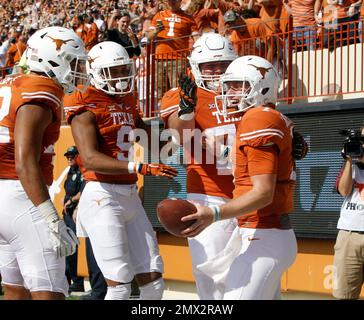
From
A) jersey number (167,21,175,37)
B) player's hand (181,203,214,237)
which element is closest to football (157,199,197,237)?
player's hand (181,203,214,237)

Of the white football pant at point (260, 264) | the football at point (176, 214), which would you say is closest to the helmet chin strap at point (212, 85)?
the white football pant at point (260, 264)

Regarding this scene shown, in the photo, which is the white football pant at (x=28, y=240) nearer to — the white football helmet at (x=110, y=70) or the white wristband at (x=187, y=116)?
the white wristband at (x=187, y=116)

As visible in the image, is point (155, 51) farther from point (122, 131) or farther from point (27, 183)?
point (27, 183)

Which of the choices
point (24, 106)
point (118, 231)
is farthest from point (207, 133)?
point (24, 106)

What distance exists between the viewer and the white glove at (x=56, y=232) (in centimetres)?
476

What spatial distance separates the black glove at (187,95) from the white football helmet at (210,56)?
447 millimetres

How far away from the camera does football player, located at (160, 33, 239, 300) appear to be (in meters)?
5.51

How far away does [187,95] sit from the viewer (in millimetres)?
5402

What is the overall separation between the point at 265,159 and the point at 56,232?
132 cm

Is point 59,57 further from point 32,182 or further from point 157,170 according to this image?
point 157,170

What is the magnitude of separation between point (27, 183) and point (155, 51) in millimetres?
5936

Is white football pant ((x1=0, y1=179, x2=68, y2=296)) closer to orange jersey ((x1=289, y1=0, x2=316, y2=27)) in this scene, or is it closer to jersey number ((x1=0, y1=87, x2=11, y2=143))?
jersey number ((x1=0, y1=87, x2=11, y2=143))

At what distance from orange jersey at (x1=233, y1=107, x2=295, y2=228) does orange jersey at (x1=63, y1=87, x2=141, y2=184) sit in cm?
180
